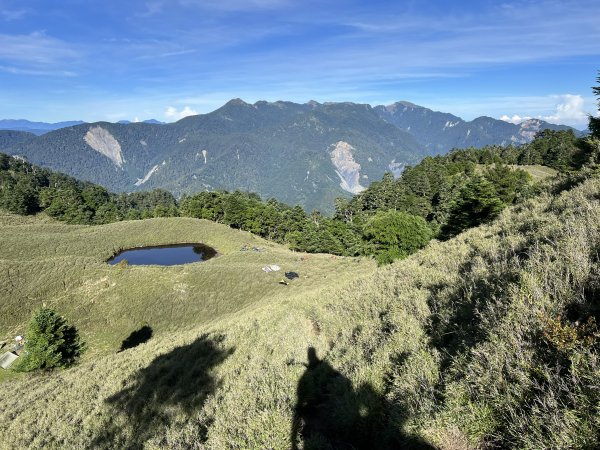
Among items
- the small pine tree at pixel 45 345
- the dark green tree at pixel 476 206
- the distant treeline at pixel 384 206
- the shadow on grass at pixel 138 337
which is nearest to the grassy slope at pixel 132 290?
the shadow on grass at pixel 138 337

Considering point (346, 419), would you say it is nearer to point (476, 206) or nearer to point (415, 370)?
point (415, 370)

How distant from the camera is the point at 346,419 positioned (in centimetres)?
562

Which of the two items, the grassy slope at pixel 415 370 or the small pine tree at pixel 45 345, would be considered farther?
the small pine tree at pixel 45 345

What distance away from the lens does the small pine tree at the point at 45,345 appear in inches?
889

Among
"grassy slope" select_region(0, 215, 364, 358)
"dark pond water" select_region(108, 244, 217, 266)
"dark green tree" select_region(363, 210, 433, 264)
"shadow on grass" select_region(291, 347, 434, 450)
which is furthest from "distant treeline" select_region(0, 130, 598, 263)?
"shadow on grass" select_region(291, 347, 434, 450)

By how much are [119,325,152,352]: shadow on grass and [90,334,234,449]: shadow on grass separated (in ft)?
67.3

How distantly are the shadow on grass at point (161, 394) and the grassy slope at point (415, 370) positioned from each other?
0.20ft

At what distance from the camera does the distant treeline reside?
139 feet

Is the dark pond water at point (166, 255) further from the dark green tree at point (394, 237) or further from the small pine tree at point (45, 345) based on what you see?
the dark green tree at point (394, 237)

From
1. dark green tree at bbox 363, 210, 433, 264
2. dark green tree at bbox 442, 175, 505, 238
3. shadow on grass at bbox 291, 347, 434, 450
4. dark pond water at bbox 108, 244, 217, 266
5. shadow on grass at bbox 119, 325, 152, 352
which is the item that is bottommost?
dark pond water at bbox 108, 244, 217, 266

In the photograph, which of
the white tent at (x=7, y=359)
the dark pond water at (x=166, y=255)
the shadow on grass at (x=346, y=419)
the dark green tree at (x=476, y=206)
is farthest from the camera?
the dark pond water at (x=166, y=255)

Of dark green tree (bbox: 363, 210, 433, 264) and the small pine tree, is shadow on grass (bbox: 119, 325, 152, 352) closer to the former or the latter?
the small pine tree

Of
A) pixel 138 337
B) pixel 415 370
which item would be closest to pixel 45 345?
pixel 138 337

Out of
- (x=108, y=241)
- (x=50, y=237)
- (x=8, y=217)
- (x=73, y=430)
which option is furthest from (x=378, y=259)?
(x=8, y=217)
